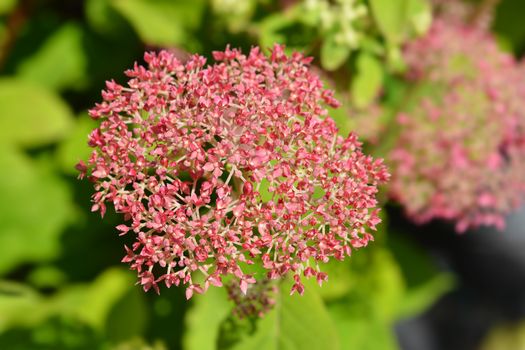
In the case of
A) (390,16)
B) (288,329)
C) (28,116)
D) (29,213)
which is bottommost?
(288,329)

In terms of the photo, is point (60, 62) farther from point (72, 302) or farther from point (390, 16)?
point (390, 16)

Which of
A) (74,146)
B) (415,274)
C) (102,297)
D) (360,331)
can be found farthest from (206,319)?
(415,274)

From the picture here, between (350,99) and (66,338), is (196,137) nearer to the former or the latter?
(350,99)

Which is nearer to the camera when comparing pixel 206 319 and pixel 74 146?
pixel 206 319

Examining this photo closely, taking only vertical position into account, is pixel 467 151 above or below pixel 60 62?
below

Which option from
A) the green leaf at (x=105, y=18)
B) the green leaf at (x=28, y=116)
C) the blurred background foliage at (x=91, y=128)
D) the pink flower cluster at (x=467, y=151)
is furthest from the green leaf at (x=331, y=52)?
the green leaf at (x=28, y=116)

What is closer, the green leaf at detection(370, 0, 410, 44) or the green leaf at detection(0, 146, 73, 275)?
the green leaf at detection(370, 0, 410, 44)

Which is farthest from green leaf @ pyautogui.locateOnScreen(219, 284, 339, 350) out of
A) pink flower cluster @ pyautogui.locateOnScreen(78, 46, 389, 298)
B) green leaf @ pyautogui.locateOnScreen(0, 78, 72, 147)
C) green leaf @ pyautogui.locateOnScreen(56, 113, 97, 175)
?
green leaf @ pyautogui.locateOnScreen(0, 78, 72, 147)

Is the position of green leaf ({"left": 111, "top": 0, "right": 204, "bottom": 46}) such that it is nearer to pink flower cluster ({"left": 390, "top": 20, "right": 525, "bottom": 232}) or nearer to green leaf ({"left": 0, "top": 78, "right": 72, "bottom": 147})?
green leaf ({"left": 0, "top": 78, "right": 72, "bottom": 147})
